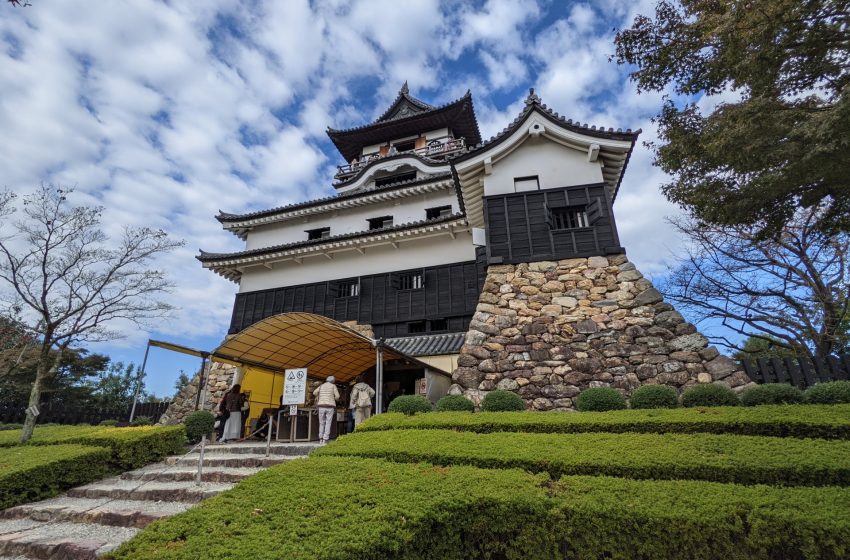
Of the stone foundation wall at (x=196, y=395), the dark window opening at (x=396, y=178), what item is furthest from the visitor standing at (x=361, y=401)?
the dark window opening at (x=396, y=178)

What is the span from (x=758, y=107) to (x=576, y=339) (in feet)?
19.7

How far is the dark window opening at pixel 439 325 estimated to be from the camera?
49.3ft

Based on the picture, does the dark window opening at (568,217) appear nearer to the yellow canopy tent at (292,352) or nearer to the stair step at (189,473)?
the yellow canopy tent at (292,352)

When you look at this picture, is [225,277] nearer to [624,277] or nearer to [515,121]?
[515,121]

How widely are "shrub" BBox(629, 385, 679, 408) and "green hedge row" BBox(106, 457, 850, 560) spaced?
4.26 m

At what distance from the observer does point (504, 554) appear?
4.30 meters

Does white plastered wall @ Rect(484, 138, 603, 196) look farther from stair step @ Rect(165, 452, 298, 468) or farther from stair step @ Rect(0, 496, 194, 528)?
stair step @ Rect(0, 496, 194, 528)

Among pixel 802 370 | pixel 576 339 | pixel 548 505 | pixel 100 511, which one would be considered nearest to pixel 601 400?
pixel 576 339

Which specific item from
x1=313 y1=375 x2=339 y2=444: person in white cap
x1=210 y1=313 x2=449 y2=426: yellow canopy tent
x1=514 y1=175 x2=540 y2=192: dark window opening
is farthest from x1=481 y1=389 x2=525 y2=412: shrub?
x1=514 y1=175 x2=540 y2=192: dark window opening

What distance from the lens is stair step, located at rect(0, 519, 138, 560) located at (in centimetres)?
457

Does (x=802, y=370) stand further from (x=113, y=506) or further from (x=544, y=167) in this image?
(x=113, y=506)

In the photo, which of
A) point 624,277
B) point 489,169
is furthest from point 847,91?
point 489,169

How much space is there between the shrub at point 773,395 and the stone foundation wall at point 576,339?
1062 millimetres

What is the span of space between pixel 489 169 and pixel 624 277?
5.35 meters
